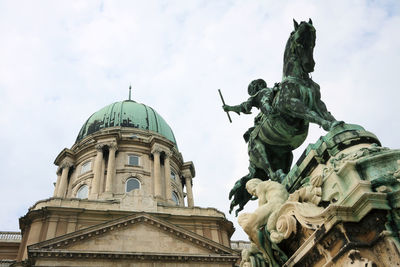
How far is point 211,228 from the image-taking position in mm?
26469

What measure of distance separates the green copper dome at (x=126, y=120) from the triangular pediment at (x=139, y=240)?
61.3 feet

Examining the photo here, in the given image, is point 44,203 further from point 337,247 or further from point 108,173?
point 337,247

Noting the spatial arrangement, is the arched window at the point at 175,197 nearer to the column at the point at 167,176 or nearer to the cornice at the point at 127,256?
the column at the point at 167,176

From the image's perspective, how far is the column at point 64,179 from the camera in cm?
3422

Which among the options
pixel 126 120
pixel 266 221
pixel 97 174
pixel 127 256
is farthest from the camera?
pixel 126 120

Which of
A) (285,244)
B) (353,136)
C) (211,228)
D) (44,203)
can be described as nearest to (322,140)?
(353,136)

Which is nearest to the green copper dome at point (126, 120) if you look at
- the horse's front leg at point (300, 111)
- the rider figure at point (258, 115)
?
the rider figure at point (258, 115)

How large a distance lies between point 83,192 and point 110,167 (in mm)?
3454

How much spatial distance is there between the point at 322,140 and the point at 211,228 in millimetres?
23863

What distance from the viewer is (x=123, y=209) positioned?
26.3m

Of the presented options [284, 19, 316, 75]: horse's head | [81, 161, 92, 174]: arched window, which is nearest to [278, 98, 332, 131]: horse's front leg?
[284, 19, 316, 75]: horse's head

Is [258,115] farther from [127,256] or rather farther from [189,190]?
[189,190]

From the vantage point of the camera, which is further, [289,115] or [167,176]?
[167,176]

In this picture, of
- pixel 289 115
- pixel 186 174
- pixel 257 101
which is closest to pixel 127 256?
pixel 257 101
